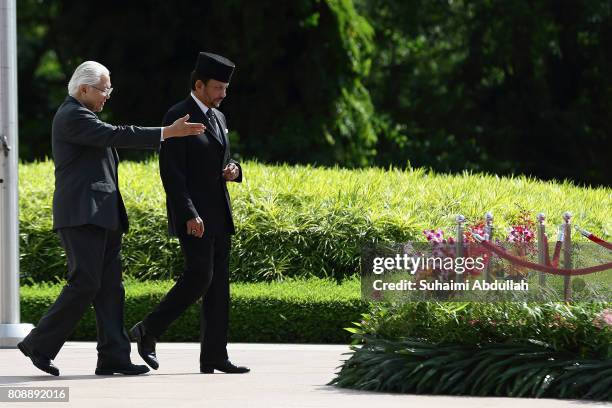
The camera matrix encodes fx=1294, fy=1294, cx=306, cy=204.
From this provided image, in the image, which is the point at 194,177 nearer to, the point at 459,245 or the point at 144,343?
the point at 144,343

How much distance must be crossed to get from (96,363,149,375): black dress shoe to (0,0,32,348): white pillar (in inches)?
73.5

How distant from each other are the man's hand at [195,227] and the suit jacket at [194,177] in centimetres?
3

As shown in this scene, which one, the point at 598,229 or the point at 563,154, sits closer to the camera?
the point at 598,229

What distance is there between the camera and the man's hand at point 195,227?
7.26 m

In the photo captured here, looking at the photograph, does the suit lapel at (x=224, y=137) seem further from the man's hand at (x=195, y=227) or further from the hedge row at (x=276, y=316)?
the hedge row at (x=276, y=316)

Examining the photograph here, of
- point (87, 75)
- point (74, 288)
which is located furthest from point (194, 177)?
point (74, 288)

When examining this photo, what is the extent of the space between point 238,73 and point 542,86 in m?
6.57

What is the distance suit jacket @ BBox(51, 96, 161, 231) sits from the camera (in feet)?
23.5

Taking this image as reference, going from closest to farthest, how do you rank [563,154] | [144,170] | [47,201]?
[47,201] → [144,170] → [563,154]

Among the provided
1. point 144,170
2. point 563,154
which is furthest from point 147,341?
point 563,154

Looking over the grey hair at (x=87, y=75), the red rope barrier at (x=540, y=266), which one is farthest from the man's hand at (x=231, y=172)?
the red rope barrier at (x=540, y=266)

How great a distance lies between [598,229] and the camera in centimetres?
1209

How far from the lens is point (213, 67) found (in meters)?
7.45

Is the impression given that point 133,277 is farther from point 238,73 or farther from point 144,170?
point 238,73
